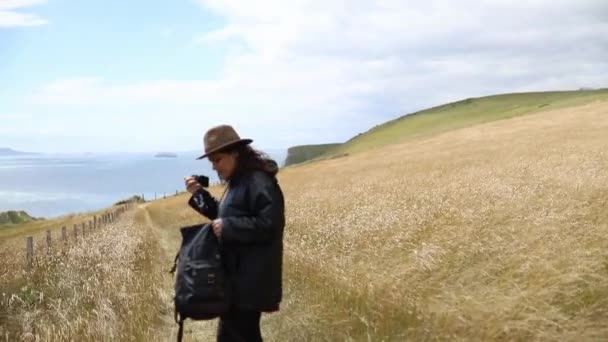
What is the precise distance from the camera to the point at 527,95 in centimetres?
12900

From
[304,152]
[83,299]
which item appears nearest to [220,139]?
[83,299]

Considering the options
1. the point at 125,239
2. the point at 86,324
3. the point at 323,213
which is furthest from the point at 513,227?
the point at 125,239

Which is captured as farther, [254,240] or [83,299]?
[83,299]

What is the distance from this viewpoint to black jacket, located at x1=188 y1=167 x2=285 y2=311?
15.2 feet

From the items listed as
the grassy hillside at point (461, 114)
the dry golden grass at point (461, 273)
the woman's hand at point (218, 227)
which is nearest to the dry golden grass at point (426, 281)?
the dry golden grass at point (461, 273)

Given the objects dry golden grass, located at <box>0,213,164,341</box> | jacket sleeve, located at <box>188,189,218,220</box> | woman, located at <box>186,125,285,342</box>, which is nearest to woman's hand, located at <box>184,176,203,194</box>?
jacket sleeve, located at <box>188,189,218,220</box>

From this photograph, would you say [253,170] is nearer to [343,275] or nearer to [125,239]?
[343,275]

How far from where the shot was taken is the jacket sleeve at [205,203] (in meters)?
5.42

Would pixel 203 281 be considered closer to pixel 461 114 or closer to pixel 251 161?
pixel 251 161

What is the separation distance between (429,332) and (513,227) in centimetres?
302

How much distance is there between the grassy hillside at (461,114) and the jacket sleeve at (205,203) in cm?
9588

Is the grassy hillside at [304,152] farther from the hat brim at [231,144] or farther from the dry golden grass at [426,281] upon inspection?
the hat brim at [231,144]

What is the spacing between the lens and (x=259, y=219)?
4.64 m

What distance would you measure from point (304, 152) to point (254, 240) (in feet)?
606
